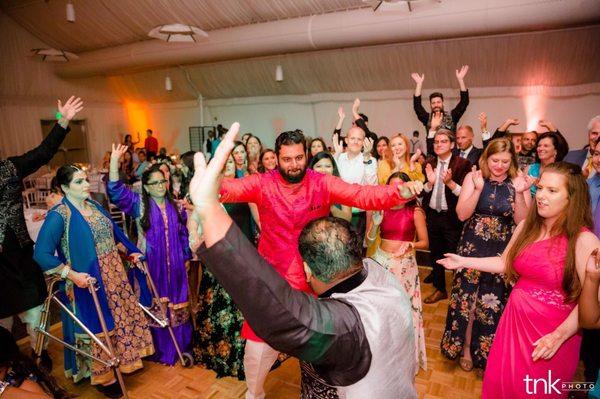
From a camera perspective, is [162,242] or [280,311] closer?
[280,311]

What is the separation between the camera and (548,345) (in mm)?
1678

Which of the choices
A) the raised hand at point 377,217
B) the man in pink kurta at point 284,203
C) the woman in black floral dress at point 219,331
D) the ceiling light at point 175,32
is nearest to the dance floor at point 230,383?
the woman in black floral dress at point 219,331

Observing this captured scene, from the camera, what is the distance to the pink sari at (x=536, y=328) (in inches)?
67.9

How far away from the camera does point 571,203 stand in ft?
5.62

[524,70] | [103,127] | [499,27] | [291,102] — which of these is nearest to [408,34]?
[499,27]

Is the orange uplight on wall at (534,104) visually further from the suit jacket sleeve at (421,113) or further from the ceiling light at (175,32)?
the ceiling light at (175,32)

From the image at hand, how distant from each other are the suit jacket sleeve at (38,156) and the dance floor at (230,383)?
5.00ft

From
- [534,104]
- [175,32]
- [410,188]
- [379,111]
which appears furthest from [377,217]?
[379,111]

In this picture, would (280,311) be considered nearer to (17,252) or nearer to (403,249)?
(403,249)

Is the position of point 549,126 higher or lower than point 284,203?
higher

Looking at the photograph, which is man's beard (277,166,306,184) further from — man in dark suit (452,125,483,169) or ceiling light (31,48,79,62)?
ceiling light (31,48,79,62)

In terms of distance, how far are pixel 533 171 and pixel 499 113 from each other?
17.2 ft

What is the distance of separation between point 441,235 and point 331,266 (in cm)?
303

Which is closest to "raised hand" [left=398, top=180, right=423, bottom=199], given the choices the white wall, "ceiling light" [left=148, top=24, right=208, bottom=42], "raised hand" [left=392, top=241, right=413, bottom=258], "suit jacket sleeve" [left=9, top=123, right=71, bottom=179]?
"raised hand" [left=392, top=241, right=413, bottom=258]
